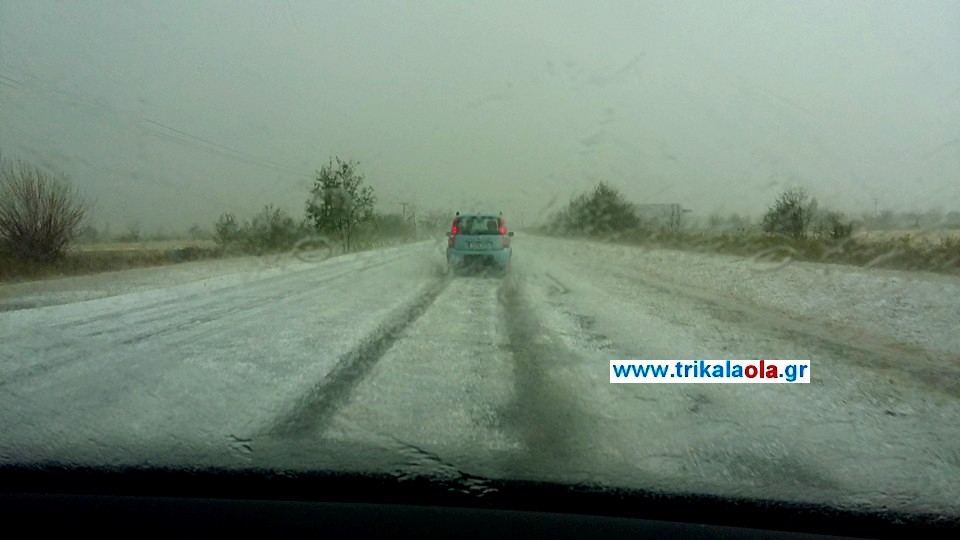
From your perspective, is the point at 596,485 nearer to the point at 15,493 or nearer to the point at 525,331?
the point at 15,493

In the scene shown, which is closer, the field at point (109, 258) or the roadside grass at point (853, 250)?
the roadside grass at point (853, 250)

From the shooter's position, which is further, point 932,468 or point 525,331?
point 525,331

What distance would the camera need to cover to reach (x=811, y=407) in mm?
6832

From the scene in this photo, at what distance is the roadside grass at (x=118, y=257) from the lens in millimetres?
27922

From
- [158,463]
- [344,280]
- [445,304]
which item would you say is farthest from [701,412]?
[344,280]

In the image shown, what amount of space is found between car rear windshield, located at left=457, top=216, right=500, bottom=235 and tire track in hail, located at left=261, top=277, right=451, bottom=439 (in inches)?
380

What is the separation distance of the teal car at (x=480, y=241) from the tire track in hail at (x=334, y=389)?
9618 millimetres

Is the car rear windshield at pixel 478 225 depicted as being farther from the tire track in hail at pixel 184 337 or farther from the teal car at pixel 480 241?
A: the tire track in hail at pixel 184 337

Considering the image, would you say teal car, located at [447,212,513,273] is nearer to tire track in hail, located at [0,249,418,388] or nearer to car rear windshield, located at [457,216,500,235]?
car rear windshield, located at [457,216,500,235]

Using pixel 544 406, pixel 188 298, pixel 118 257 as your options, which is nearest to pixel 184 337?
pixel 544 406

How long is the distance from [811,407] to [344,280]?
56.3 ft

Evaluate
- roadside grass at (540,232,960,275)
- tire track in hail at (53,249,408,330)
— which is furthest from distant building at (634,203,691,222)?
tire track in hail at (53,249,408,330)

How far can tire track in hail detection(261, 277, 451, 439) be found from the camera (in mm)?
5883

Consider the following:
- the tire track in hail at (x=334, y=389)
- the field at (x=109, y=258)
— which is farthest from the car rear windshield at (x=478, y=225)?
the field at (x=109, y=258)
